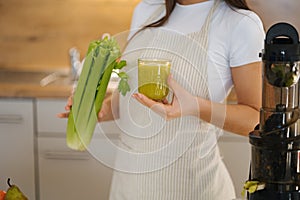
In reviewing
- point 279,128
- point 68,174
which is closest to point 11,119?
point 68,174

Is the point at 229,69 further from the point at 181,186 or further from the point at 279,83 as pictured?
the point at 279,83

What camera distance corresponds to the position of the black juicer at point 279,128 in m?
1.06

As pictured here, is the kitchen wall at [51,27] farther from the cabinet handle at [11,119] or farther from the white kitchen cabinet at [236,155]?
the white kitchen cabinet at [236,155]

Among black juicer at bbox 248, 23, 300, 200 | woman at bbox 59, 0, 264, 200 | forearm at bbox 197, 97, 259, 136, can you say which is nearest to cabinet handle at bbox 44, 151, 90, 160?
woman at bbox 59, 0, 264, 200

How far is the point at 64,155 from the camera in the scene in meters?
2.61

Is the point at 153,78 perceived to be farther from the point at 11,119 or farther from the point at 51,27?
the point at 51,27

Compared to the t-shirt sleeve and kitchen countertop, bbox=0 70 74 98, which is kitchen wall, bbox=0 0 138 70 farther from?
the t-shirt sleeve

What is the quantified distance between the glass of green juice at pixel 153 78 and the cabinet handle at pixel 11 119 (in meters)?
1.33

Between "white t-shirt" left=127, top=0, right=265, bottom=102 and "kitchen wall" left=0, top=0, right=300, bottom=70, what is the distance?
1352mm

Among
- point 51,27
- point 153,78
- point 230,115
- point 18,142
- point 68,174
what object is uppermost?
point 51,27

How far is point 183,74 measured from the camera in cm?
159

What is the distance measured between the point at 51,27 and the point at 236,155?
47.6 inches

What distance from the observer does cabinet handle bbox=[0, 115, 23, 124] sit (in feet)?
8.58

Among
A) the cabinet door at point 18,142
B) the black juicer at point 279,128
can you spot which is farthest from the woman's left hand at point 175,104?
the cabinet door at point 18,142
